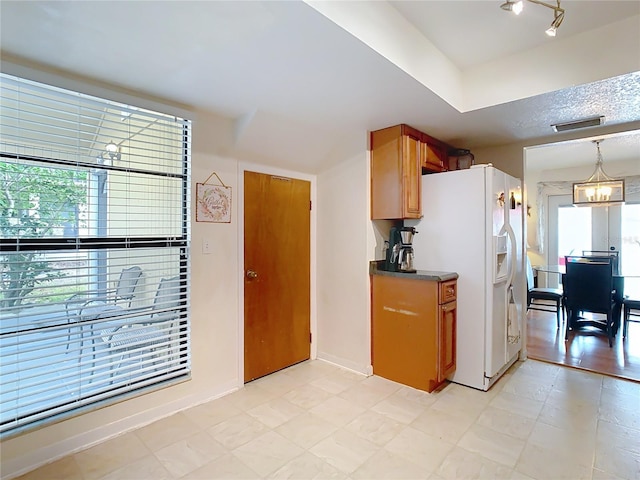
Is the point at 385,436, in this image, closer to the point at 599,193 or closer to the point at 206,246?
the point at 206,246

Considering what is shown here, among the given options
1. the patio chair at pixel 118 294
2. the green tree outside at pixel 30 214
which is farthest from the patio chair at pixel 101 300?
the green tree outside at pixel 30 214

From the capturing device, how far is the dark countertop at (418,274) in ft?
8.75

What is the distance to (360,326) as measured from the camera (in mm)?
3111

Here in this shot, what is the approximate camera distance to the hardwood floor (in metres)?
3.16

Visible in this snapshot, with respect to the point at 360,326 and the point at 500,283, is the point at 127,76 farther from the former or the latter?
the point at 500,283

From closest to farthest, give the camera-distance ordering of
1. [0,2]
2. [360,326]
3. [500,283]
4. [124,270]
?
[0,2] → [124,270] → [500,283] → [360,326]

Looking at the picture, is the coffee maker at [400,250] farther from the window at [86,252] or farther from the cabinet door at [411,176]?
the window at [86,252]

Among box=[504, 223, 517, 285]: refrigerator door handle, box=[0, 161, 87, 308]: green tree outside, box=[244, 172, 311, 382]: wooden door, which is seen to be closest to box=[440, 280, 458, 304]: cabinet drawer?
box=[504, 223, 517, 285]: refrigerator door handle

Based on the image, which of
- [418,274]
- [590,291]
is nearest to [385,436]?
[418,274]

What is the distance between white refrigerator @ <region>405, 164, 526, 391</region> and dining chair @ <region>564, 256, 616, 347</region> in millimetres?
1560

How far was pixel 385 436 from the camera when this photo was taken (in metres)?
2.11

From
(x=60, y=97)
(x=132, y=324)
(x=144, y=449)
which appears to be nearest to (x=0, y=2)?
(x=60, y=97)

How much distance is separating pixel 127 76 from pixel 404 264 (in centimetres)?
244

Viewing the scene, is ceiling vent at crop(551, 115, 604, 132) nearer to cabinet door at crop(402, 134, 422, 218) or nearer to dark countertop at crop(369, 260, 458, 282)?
cabinet door at crop(402, 134, 422, 218)
